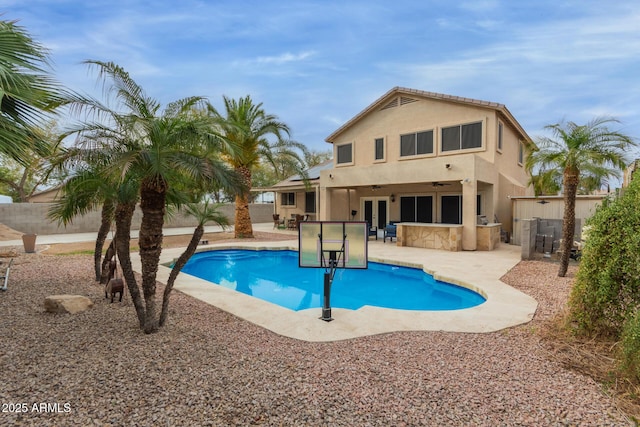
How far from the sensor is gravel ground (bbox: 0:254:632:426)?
3.25m

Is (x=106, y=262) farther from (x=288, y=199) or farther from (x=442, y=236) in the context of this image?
(x=288, y=199)

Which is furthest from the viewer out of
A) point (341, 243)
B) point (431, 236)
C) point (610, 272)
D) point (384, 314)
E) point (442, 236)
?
point (431, 236)

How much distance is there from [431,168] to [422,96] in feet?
17.5

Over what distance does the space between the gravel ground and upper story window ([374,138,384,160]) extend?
15604mm

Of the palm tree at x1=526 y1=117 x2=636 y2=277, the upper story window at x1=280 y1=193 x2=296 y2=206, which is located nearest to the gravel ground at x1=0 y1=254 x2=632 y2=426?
the palm tree at x1=526 y1=117 x2=636 y2=277

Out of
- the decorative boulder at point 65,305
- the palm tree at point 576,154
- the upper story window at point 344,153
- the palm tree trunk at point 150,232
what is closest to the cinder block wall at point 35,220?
the upper story window at point 344,153

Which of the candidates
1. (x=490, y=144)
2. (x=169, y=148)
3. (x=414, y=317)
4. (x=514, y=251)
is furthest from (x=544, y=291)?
(x=490, y=144)

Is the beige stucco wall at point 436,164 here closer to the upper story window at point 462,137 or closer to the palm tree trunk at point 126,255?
the upper story window at point 462,137

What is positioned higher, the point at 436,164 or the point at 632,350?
the point at 436,164

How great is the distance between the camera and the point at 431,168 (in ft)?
52.1

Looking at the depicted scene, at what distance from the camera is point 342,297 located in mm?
9695

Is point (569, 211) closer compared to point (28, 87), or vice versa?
point (28, 87)

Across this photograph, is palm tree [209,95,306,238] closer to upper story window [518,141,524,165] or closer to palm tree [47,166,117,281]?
palm tree [47,166,117,281]

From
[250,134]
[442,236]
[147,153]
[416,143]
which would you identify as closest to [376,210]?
[416,143]
